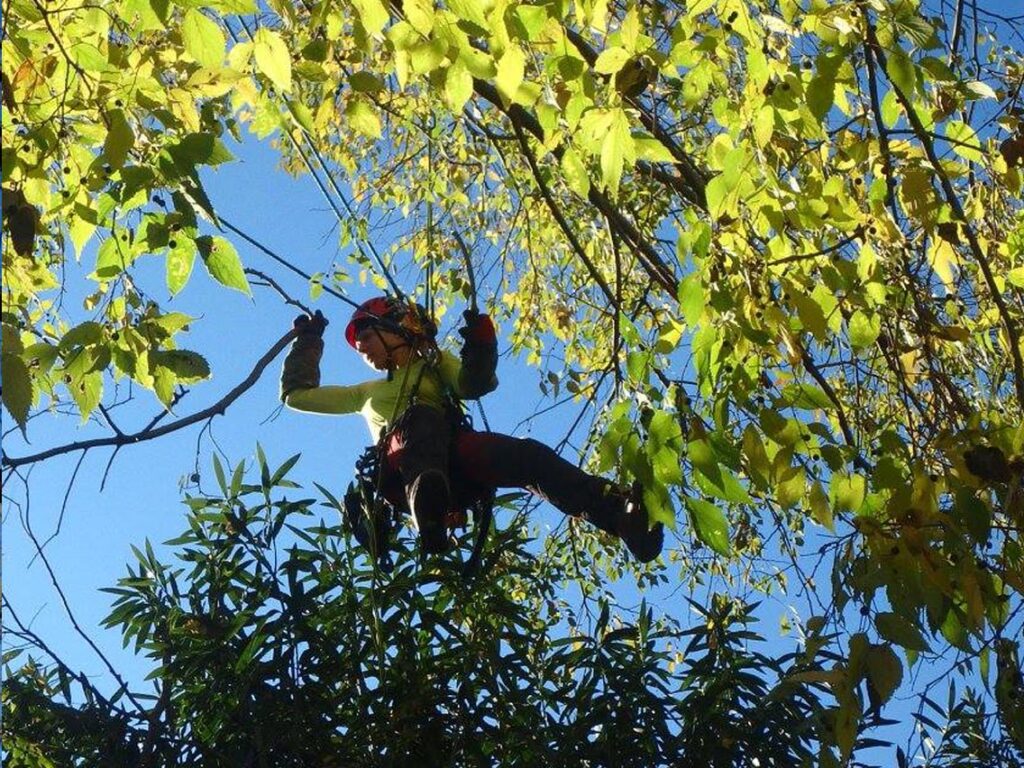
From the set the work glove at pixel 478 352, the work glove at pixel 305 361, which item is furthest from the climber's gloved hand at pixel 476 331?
the work glove at pixel 305 361

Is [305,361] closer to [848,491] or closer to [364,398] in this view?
[364,398]

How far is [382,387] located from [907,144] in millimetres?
1658

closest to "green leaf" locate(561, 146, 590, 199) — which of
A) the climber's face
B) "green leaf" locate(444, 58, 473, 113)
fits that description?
"green leaf" locate(444, 58, 473, 113)

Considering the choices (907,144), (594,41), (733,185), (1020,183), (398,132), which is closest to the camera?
(733,185)

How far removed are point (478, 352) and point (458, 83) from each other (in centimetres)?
116

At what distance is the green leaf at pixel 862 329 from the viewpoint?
218 cm

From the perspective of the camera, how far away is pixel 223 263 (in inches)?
71.9

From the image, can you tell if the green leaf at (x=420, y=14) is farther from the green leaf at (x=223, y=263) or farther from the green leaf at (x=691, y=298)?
the green leaf at (x=691, y=298)

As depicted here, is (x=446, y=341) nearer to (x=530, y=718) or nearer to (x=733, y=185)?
(x=530, y=718)

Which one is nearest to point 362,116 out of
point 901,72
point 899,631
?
point 901,72

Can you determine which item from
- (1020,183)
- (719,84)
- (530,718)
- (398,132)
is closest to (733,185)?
(719,84)

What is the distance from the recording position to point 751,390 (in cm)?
208

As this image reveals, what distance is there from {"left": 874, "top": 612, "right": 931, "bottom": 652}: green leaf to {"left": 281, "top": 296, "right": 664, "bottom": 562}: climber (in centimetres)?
113

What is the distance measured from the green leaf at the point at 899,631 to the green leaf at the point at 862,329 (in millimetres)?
A: 708
